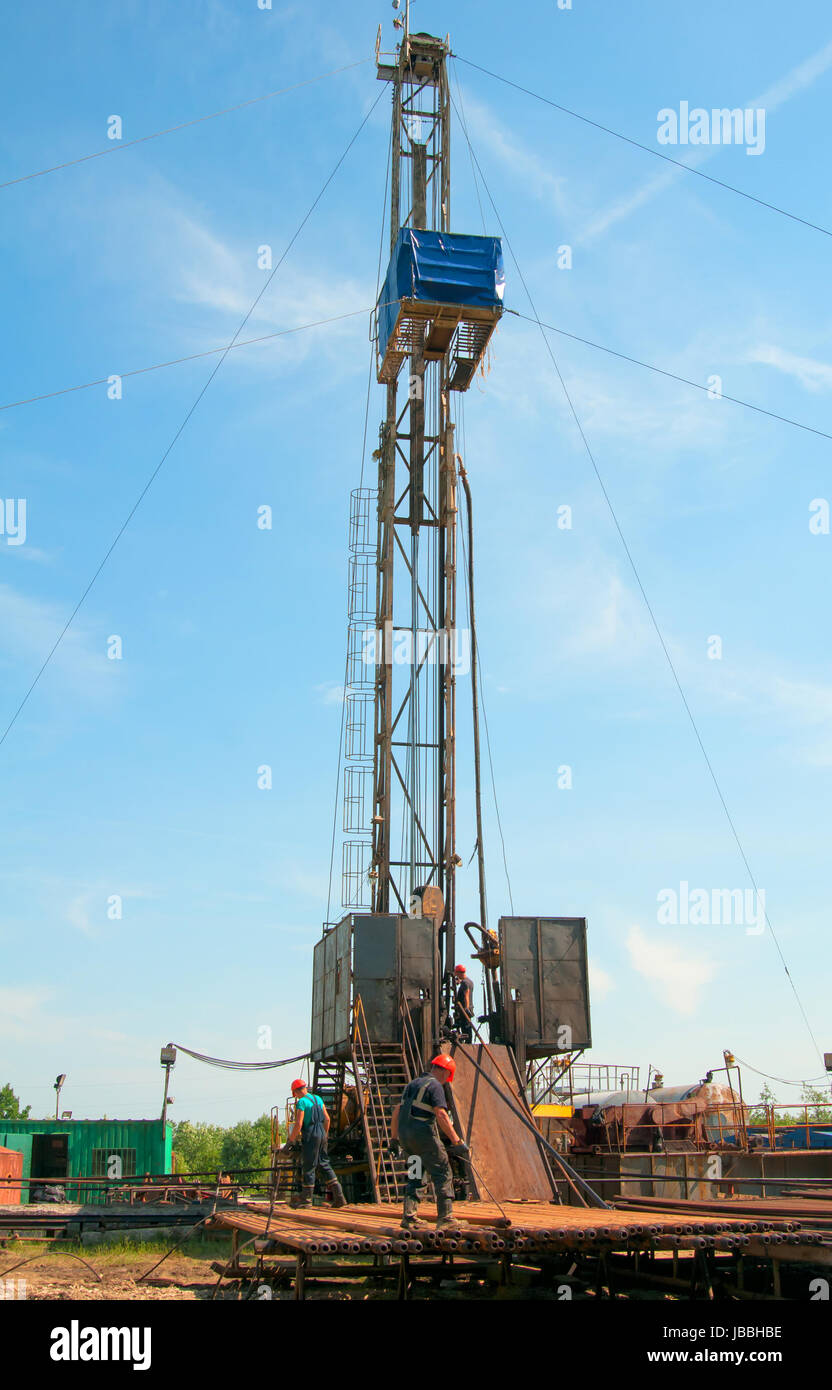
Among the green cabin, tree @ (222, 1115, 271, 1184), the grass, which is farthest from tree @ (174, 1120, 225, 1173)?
the grass

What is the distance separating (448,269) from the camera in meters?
21.6

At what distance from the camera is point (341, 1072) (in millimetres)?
20203

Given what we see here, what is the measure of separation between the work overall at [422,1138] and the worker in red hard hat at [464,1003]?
29.0ft

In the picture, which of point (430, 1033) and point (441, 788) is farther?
point (441, 788)

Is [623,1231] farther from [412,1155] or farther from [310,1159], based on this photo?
[310,1159]

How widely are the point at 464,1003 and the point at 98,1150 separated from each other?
24.5 meters

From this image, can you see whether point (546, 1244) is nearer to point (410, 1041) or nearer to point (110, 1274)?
point (110, 1274)

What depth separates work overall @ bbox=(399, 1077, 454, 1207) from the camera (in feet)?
33.6

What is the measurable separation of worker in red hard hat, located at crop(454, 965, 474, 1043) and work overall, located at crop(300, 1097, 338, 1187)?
15.8ft

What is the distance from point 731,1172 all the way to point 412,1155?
636 inches

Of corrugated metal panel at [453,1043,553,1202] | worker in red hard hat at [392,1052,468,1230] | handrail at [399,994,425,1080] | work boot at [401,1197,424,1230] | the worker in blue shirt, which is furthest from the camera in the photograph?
handrail at [399,994,425,1080]

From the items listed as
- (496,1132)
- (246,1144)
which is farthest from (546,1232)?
(246,1144)

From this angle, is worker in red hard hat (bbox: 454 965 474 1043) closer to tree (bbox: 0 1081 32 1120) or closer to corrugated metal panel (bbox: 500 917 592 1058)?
corrugated metal panel (bbox: 500 917 592 1058)
